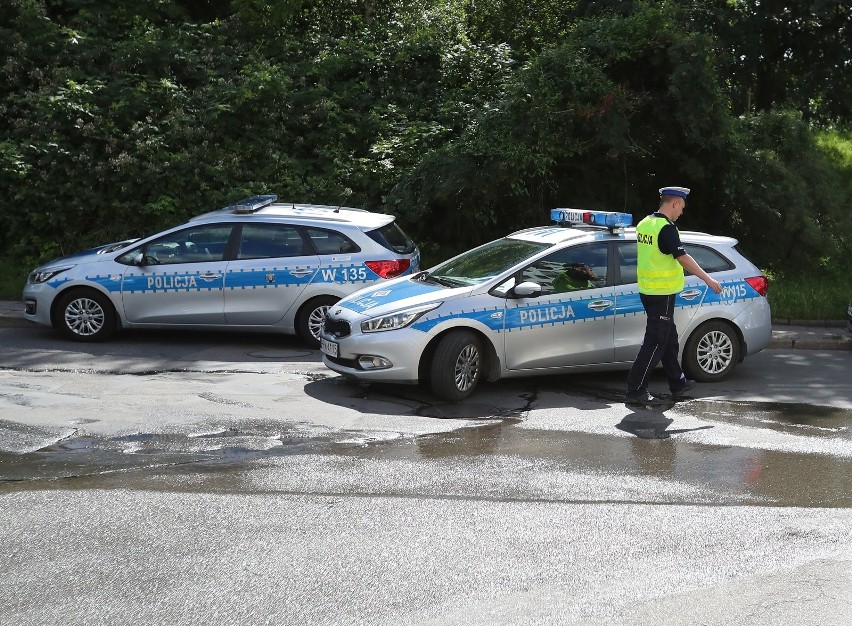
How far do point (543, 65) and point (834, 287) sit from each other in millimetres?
5362

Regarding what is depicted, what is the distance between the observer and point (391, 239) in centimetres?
1281

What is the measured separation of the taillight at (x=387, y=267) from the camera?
1240 centimetres

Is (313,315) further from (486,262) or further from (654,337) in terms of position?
(654,337)

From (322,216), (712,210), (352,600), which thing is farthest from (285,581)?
(712,210)

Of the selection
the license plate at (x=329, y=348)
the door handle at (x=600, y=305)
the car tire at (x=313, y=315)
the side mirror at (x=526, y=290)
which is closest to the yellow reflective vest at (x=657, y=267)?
the door handle at (x=600, y=305)

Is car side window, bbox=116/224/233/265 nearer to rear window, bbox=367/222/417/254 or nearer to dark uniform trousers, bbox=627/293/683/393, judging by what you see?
rear window, bbox=367/222/417/254

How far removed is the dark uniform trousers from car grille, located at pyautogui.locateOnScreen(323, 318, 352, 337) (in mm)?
2566

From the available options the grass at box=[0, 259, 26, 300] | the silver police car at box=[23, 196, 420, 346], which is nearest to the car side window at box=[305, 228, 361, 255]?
the silver police car at box=[23, 196, 420, 346]

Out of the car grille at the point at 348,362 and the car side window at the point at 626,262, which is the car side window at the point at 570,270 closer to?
the car side window at the point at 626,262

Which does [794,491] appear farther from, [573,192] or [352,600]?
[573,192]

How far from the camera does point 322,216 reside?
12.7 m

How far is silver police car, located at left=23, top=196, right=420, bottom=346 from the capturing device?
1236 cm

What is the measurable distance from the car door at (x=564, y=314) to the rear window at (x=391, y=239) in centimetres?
276

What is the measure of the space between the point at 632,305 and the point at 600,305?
33 centimetres
